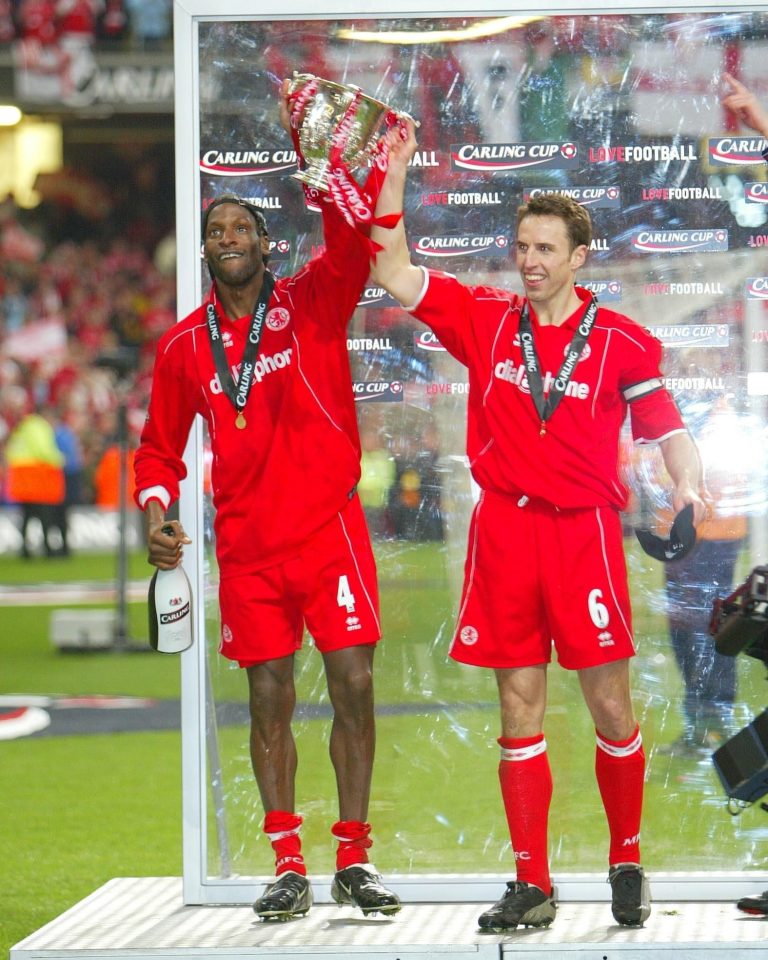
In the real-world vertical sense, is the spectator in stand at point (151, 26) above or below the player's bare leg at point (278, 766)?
above

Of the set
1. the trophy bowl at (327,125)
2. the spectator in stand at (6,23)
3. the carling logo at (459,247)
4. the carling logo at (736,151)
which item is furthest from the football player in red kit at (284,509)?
the spectator in stand at (6,23)

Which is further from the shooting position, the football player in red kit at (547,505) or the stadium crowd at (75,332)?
the stadium crowd at (75,332)

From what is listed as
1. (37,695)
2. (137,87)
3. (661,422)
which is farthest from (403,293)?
(137,87)

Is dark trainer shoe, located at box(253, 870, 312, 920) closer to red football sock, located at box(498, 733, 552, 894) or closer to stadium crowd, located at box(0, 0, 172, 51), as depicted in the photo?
red football sock, located at box(498, 733, 552, 894)

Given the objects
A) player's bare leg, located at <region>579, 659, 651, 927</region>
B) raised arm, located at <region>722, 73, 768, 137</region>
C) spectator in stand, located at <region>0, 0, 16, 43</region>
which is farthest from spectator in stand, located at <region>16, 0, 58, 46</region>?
player's bare leg, located at <region>579, 659, 651, 927</region>

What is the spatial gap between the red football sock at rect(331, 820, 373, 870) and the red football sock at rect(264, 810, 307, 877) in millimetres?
137

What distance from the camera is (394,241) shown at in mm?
4211

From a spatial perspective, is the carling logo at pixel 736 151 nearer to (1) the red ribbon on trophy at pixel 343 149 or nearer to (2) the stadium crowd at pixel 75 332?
(1) the red ribbon on trophy at pixel 343 149

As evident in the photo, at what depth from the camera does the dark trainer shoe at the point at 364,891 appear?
433cm

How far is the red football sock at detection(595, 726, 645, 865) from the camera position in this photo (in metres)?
4.31

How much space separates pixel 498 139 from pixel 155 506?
167 cm

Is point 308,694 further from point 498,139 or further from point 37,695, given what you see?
point 37,695

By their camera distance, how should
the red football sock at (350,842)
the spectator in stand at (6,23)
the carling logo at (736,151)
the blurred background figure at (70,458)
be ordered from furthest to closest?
the spectator in stand at (6,23) < the blurred background figure at (70,458) < the carling logo at (736,151) < the red football sock at (350,842)

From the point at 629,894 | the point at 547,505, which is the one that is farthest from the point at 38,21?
the point at 629,894
